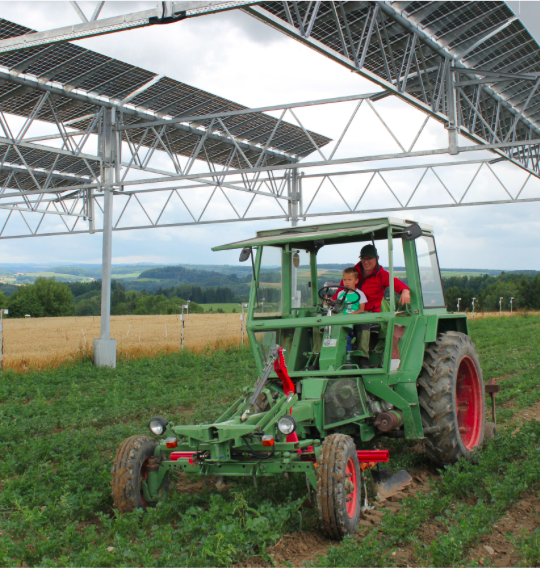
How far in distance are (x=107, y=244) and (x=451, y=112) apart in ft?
29.3

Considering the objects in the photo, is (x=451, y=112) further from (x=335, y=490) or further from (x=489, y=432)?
(x=335, y=490)

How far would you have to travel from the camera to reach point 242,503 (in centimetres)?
482

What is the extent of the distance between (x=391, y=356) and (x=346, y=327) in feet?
1.70

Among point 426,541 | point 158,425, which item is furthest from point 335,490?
point 158,425

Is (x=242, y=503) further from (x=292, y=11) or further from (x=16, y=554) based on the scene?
(x=292, y=11)

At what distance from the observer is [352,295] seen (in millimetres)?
6262

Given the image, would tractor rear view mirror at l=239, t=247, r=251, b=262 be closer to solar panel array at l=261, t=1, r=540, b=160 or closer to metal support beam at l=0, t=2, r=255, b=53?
metal support beam at l=0, t=2, r=255, b=53

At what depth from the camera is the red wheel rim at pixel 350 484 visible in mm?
4738

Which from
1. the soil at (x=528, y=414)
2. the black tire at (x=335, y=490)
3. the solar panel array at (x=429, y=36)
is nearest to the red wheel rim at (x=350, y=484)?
the black tire at (x=335, y=490)

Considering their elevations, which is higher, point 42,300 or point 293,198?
point 293,198

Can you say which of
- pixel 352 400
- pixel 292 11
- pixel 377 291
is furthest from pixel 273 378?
pixel 292 11

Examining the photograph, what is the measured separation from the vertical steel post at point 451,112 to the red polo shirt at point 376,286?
7.24m

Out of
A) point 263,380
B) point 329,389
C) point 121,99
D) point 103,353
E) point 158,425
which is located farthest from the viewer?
point 103,353

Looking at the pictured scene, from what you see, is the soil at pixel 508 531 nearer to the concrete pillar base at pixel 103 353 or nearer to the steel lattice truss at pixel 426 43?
the steel lattice truss at pixel 426 43
